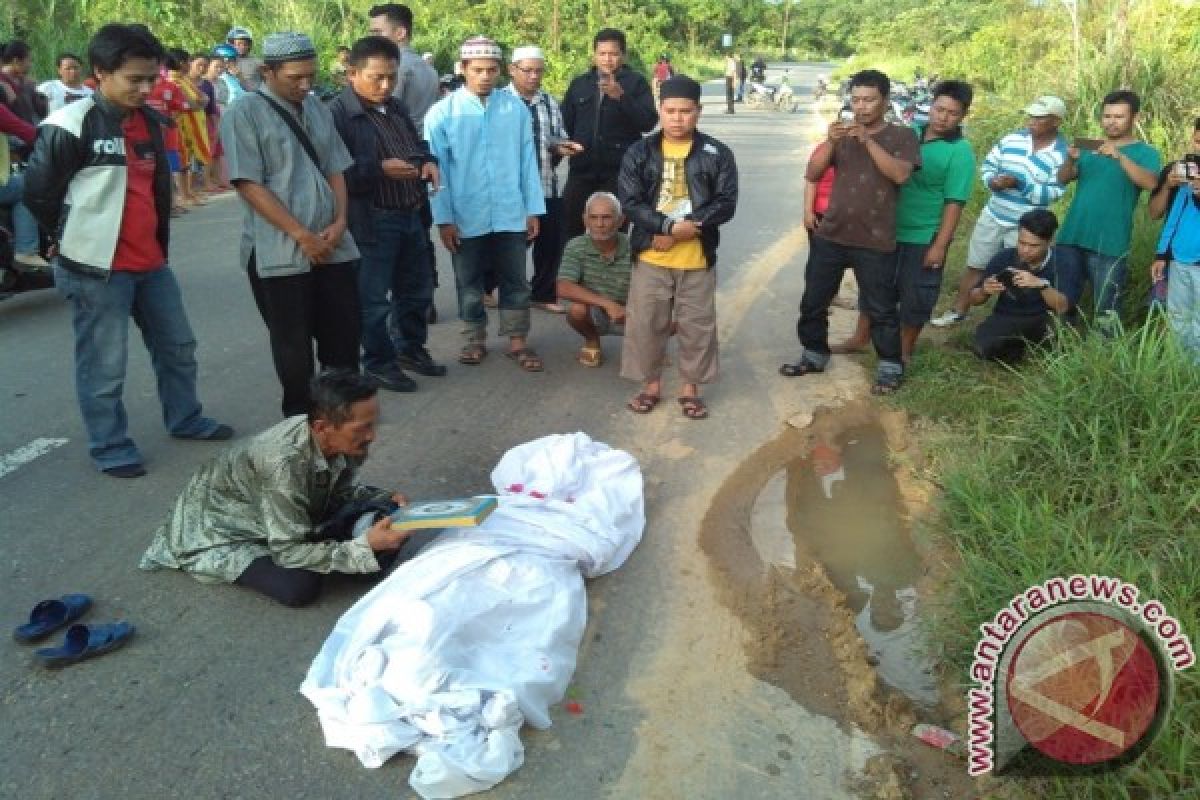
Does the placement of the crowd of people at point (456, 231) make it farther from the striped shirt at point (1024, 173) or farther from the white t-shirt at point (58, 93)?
the white t-shirt at point (58, 93)

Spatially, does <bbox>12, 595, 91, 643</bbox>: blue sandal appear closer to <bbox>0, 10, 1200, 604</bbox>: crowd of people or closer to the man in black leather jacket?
<bbox>0, 10, 1200, 604</bbox>: crowd of people

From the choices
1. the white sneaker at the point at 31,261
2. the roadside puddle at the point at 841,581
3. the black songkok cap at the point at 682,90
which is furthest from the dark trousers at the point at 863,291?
the white sneaker at the point at 31,261

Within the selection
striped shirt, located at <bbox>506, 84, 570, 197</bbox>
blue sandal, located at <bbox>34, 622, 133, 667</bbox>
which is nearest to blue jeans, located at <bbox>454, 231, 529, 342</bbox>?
striped shirt, located at <bbox>506, 84, 570, 197</bbox>

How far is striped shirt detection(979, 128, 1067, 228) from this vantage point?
18.0 feet

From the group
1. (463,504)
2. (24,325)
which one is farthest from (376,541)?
(24,325)

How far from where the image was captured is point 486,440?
4.29 m

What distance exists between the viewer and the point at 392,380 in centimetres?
480

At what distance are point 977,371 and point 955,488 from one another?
6.17 ft

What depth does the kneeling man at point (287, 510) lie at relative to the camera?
2818mm

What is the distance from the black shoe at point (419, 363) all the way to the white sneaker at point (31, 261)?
9.59 ft

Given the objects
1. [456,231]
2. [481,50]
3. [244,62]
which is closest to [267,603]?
[456,231]

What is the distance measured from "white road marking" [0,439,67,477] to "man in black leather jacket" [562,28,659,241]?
144 inches

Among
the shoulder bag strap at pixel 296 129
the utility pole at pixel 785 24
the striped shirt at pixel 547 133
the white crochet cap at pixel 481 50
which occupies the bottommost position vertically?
the utility pole at pixel 785 24

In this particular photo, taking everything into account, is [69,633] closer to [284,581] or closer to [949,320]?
[284,581]
